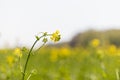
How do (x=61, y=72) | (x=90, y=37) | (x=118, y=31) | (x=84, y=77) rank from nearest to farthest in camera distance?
(x=61, y=72) < (x=84, y=77) < (x=90, y=37) < (x=118, y=31)

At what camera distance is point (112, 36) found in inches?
934

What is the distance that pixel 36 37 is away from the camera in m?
2.30

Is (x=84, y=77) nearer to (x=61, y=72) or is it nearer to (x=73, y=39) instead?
(x=61, y=72)

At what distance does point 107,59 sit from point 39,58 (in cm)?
386

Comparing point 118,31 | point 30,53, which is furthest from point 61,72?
point 118,31

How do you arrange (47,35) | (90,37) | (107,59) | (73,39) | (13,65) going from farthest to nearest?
(73,39), (90,37), (107,59), (13,65), (47,35)

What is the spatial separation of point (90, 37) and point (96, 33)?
0.61 m

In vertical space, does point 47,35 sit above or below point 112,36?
above

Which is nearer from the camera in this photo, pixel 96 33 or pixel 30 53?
pixel 30 53

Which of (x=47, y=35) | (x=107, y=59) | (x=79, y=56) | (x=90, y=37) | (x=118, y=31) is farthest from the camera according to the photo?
(x=118, y=31)

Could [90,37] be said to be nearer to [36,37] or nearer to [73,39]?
[73,39]

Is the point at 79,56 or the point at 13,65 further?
the point at 79,56

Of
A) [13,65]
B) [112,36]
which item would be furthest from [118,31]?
[13,65]

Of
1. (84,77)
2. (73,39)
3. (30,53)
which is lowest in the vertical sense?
(73,39)
